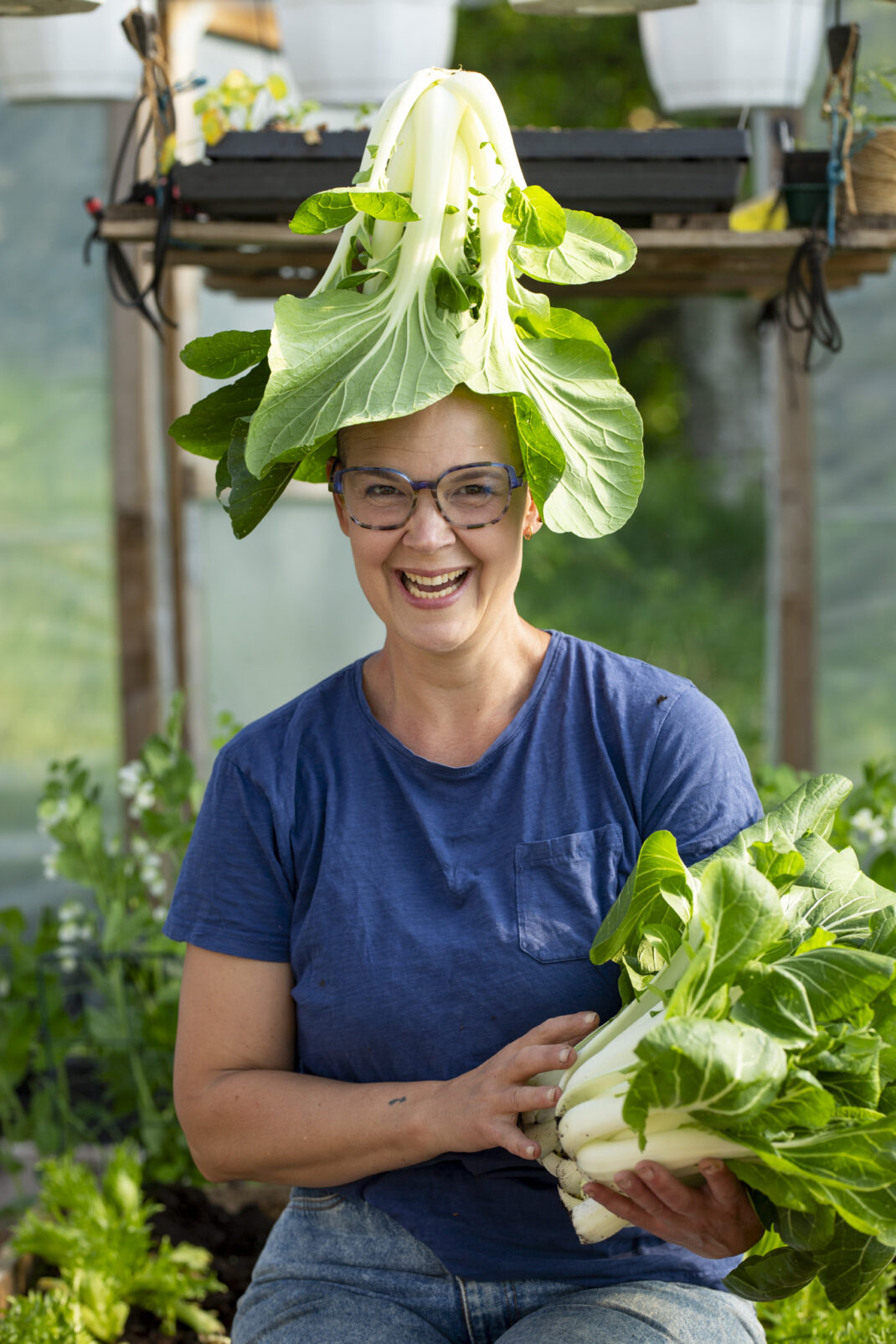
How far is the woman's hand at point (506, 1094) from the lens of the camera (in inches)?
56.0

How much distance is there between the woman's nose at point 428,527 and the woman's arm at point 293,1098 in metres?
0.57

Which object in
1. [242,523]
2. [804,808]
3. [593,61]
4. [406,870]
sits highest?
[593,61]

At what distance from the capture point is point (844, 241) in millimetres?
2619

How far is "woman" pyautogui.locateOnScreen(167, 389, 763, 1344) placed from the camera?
1605 mm

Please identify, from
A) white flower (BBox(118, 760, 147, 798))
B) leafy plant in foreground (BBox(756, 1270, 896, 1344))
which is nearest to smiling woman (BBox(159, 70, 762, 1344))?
leafy plant in foreground (BBox(756, 1270, 896, 1344))

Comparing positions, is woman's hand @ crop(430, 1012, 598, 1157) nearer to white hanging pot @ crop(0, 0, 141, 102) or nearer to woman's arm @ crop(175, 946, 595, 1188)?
woman's arm @ crop(175, 946, 595, 1188)

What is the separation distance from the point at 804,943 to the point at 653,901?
16 cm

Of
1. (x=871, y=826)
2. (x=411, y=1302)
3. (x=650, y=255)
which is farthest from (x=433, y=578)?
(x=871, y=826)

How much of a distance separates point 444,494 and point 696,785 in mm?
477

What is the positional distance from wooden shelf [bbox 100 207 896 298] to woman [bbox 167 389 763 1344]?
3.48ft

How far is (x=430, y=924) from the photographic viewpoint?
164 cm

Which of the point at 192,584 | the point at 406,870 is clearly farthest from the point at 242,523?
the point at 192,584

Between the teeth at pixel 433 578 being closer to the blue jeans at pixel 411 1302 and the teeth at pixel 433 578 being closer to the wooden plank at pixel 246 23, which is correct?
the blue jeans at pixel 411 1302

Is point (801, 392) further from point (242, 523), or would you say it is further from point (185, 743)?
point (242, 523)
